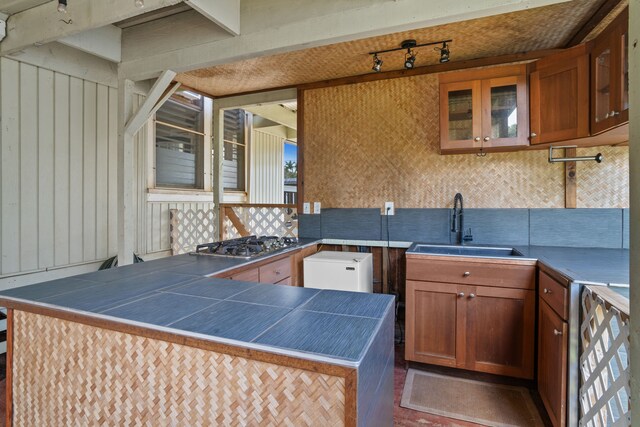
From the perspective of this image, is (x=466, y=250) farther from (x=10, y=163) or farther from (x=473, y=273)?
(x=10, y=163)

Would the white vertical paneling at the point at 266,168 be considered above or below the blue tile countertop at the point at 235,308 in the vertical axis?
above

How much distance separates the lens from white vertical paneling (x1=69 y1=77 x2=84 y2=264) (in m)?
3.25

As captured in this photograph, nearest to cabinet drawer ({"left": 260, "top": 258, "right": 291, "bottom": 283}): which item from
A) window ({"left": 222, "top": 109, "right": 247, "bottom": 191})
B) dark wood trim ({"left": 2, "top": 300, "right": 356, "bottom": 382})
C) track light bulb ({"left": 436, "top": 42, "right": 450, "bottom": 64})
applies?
dark wood trim ({"left": 2, "top": 300, "right": 356, "bottom": 382})

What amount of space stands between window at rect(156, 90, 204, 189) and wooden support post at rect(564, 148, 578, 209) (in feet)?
14.5

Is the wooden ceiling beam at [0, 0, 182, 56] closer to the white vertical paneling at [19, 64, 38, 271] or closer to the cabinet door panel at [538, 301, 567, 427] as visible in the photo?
the white vertical paneling at [19, 64, 38, 271]

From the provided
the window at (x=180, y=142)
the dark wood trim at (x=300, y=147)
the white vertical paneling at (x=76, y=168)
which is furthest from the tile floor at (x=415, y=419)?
the window at (x=180, y=142)

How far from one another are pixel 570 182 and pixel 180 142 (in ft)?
15.9

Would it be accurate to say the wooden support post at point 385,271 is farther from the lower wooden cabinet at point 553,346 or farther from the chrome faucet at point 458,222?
the lower wooden cabinet at point 553,346

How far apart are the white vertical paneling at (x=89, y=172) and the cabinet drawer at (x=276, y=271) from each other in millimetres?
2266

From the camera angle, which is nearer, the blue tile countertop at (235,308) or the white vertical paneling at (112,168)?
the blue tile countertop at (235,308)

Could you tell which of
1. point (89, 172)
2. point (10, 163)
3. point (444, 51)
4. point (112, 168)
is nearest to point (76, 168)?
point (89, 172)

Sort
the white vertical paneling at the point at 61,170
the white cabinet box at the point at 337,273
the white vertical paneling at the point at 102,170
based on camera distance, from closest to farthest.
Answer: the white cabinet box at the point at 337,273 < the white vertical paneling at the point at 61,170 < the white vertical paneling at the point at 102,170

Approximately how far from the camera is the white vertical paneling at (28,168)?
9.43 feet

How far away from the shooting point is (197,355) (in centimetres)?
97
